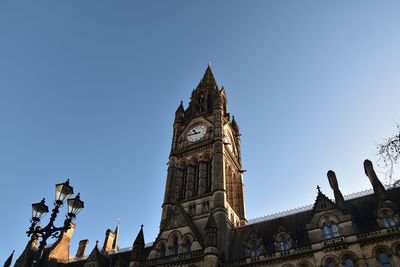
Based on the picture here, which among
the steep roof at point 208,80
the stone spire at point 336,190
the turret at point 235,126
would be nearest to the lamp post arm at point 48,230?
the stone spire at point 336,190

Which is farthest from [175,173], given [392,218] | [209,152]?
[392,218]

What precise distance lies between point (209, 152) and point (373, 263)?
23.0 metres

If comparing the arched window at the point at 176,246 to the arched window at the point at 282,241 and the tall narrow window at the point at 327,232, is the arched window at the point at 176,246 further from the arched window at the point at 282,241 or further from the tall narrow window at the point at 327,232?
the tall narrow window at the point at 327,232

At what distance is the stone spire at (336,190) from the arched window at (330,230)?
5.43ft

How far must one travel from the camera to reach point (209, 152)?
42.8 meters

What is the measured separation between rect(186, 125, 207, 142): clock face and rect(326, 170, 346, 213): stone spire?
1938 cm

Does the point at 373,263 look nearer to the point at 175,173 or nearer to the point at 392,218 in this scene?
the point at 392,218

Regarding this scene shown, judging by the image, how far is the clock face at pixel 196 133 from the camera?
46188 mm

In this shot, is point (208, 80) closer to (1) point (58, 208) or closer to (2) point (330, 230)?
(2) point (330, 230)

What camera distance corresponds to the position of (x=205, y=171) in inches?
1625

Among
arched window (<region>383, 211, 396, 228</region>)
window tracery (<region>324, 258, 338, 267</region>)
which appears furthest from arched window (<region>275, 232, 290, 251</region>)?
arched window (<region>383, 211, 396, 228</region>)

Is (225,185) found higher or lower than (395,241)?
higher

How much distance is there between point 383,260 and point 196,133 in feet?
92.7

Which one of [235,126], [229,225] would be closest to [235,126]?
[235,126]
